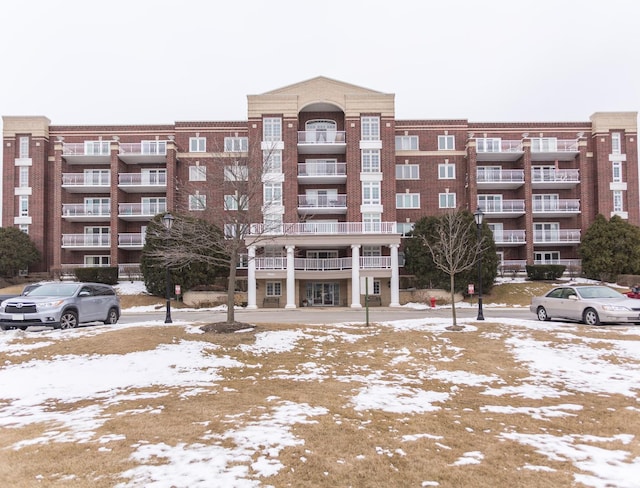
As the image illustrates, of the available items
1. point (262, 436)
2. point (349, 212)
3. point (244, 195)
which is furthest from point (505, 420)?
point (349, 212)

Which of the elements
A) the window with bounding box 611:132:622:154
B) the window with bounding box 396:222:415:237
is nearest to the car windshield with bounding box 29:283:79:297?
the window with bounding box 396:222:415:237

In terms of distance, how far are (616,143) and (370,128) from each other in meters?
23.9

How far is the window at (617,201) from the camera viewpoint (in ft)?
132

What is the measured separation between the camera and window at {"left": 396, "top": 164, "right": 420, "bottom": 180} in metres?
39.7

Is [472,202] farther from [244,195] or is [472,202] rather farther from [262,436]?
[262,436]

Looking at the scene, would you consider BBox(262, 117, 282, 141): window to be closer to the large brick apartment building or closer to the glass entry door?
the large brick apartment building

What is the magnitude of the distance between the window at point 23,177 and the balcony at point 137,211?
9.44 metres

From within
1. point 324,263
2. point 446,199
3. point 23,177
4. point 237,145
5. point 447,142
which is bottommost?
point 324,263

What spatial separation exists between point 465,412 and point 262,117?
3337 cm

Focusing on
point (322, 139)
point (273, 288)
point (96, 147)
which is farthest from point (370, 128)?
point (96, 147)

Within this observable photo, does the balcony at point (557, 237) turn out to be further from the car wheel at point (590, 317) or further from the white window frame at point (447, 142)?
the car wheel at point (590, 317)

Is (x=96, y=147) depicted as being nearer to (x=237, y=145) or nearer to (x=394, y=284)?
(x=237, y=145)

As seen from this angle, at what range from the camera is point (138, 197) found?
41469 mm

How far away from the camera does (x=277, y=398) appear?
709 centimetres
